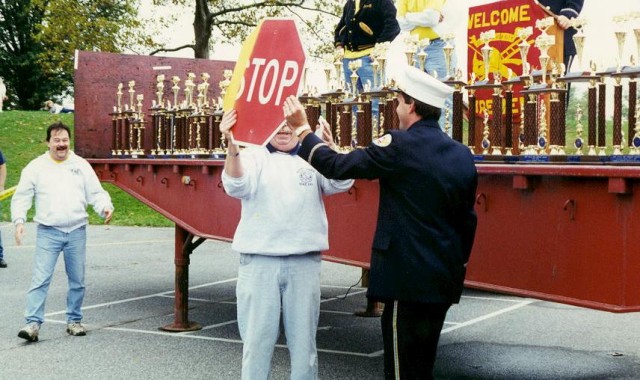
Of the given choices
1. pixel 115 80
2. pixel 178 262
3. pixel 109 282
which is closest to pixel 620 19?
pixel 178 262

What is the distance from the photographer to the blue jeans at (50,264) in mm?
7520

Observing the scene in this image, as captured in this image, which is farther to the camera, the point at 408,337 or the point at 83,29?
the point at 83,29

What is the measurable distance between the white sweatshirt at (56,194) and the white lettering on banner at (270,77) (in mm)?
3813

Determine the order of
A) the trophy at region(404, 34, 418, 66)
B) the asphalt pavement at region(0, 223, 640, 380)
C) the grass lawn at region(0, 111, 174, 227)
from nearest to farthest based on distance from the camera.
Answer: the trophy at region(404, 34, 418, 66)
the asphalt pavement at region(0, 223, 640, 380)
the grass lawn at region(0, 111, 174, 227)

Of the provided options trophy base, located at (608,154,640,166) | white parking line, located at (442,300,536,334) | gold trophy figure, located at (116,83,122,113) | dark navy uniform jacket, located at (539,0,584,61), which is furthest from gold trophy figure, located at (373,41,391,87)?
gold trophy figure, located at (116,83,122,113)

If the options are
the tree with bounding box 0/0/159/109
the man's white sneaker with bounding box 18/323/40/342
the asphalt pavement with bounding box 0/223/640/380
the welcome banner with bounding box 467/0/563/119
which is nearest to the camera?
the welcome banner with bounding box 467/0/563/119

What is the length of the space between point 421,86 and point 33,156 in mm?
23746

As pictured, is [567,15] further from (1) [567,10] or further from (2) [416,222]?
(2) [416,222]

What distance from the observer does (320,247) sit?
4547mm

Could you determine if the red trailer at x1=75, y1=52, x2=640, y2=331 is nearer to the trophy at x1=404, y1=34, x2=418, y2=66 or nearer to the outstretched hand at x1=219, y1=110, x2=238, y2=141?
the trophy at x1=404, y1=34, x2=418, y2=66

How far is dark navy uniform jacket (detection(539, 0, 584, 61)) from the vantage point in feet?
19.3

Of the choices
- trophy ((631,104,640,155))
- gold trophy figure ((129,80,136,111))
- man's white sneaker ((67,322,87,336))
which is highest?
gold trophy figure ((129,80,136,111))

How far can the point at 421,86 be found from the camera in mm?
3924

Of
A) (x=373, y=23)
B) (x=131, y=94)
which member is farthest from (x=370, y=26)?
(x=131, y=94)
